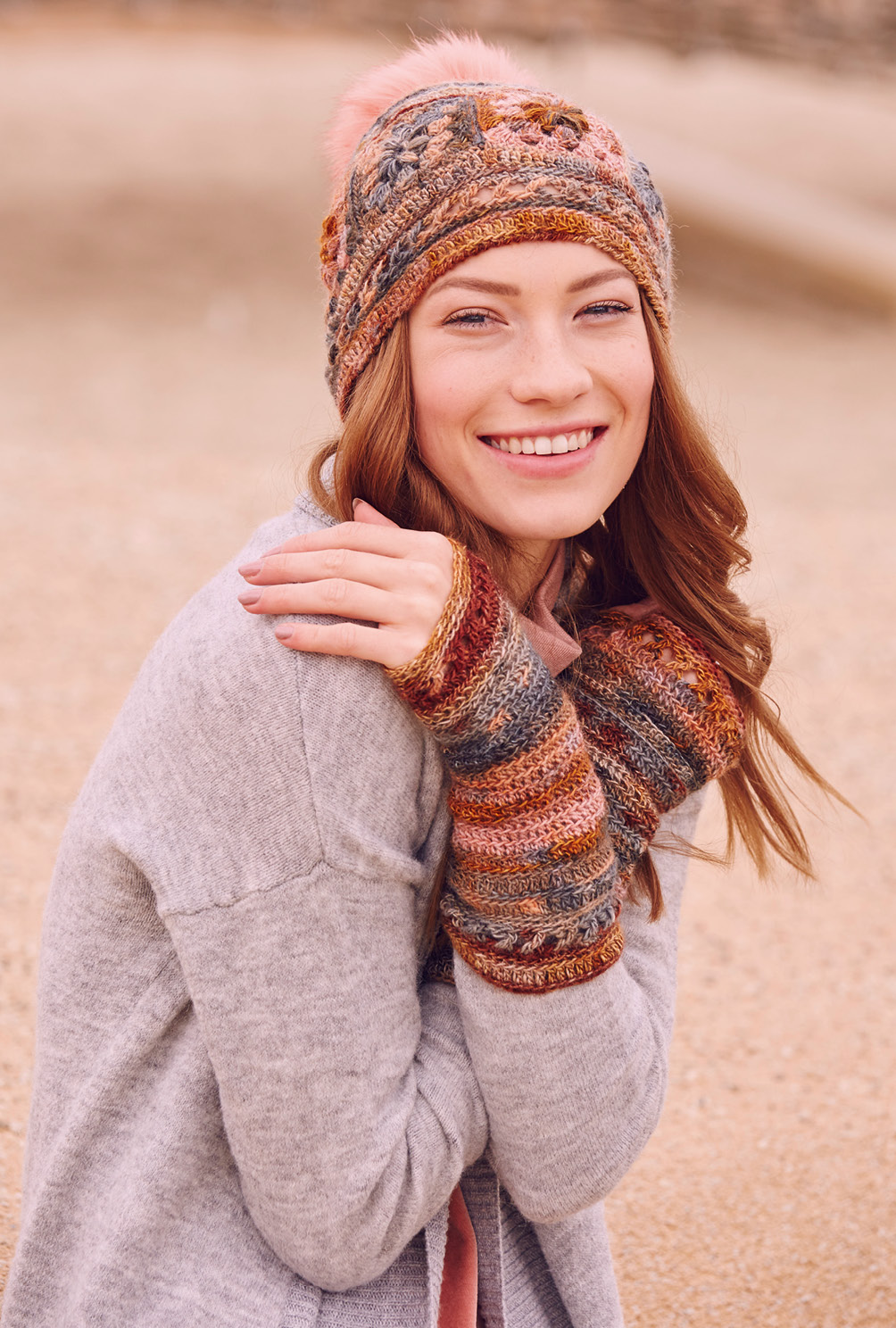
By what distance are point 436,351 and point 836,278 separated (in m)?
11.8

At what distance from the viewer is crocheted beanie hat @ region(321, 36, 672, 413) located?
179 centimetres

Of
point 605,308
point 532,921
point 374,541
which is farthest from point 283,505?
point 532,921

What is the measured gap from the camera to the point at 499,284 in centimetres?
179

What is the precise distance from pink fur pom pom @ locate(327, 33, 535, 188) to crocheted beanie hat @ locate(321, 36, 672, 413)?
0.09 metres

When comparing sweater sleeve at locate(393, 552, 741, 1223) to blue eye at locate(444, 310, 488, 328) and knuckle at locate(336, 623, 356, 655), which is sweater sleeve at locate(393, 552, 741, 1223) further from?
blue eye at locate(444, 310, 488, 328)

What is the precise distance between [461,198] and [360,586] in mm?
540

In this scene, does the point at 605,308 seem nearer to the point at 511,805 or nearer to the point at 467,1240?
the point at 511,805

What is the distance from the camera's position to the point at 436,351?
71.8 inches

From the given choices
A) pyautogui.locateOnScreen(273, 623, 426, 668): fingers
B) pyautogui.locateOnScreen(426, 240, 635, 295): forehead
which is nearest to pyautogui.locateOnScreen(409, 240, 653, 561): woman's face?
pyautogui.locateOnScreen(426, 240, 635, 295): forehead

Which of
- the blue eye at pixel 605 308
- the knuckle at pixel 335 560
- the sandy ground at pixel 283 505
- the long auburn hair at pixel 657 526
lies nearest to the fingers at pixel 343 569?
the knuckle at pixel 335 560

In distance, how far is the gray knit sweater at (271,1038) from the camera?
62.7 inches

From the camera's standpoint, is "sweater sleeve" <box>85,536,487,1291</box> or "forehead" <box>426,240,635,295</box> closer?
"sweater sleeve" <box>85,536,487,1291</box>

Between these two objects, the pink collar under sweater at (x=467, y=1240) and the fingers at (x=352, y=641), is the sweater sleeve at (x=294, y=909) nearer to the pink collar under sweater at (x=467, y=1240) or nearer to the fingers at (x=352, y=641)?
the fingers at (x=352, y=641)

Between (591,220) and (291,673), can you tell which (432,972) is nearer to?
(291,673)
